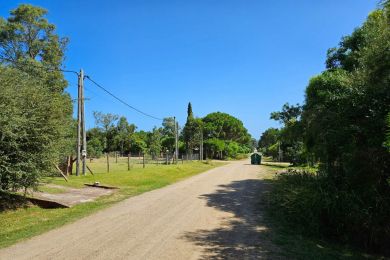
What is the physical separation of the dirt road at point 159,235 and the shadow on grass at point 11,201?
3416mm

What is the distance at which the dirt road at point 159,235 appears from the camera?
25.3 ft

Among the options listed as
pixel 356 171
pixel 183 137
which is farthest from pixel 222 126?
pixel 356 171

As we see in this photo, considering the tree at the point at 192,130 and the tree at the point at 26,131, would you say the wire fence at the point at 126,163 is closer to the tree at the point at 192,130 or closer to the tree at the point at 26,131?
the tree at the point at 192,130

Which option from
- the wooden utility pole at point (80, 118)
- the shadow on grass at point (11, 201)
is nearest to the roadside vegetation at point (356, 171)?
the shadow on grass at point (11, 201)

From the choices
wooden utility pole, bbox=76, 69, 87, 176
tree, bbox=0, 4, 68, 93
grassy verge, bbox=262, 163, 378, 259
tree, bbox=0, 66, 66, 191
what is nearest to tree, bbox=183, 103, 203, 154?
tree, bbox=0, 4, 68, 93

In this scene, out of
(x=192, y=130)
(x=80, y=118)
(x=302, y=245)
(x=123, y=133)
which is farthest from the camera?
(x=123, y=133)

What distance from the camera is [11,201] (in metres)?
14.2

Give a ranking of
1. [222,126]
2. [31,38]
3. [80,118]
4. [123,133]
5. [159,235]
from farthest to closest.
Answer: [222,126], [123,133], [31,38], [80,118], [159,235]

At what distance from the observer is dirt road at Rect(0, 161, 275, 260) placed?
25.3 feet

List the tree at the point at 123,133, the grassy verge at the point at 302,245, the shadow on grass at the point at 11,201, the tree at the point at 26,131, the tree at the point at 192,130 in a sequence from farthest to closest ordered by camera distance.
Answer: the tree at the point at 123,133 → the tree at the point at 192,130 → the shadow on grass at the point at 11,201 → the tree at the point at 26,131 → the grassy verge at the point at 302,245

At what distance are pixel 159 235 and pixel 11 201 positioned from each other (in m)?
7.78

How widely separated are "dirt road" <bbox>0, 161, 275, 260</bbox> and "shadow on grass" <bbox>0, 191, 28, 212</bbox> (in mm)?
3416

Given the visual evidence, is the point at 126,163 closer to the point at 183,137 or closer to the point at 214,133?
the point at 183,137

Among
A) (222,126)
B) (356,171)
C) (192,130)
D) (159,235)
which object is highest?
(222,126)
